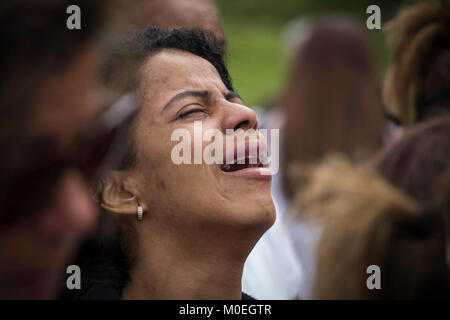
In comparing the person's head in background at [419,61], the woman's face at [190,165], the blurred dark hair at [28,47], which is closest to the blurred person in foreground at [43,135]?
the blurred dark hair at [28,47]

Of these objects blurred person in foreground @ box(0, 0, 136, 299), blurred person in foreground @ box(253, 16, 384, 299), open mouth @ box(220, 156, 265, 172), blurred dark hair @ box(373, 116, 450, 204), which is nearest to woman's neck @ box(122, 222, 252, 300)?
open mouth @ box(220, 156, 265, 172)

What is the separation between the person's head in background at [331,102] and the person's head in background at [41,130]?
8.93 ft

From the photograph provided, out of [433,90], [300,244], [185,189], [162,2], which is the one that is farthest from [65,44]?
[300,244]

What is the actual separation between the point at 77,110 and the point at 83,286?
3.22 ft

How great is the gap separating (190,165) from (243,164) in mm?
153

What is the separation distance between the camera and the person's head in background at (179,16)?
177 centimetres

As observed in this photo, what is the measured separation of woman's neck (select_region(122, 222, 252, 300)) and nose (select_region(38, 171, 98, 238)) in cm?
75

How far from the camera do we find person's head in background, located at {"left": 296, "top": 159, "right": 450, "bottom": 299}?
152 centimetres

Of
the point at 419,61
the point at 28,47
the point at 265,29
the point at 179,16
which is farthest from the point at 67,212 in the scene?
the point at 265,29

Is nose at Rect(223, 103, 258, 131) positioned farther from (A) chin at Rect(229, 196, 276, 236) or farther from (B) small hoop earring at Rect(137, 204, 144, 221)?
(B) small hoop earring at Rect(137, 204, 144, 221)

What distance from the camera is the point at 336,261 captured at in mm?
1606

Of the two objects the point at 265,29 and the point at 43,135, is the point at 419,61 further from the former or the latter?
the point at 265,29

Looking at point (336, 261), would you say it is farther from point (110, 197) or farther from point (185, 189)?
point (110, 197)
